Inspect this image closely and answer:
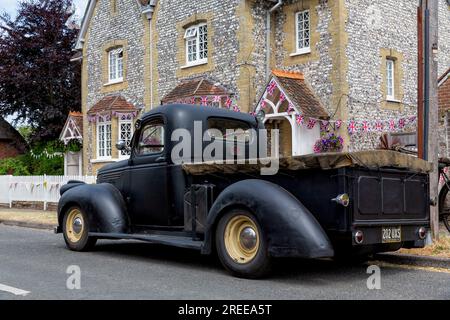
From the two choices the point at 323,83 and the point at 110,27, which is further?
the point at 110,27

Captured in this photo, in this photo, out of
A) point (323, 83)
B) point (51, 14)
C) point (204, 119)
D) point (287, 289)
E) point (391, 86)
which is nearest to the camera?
point (287, 289)

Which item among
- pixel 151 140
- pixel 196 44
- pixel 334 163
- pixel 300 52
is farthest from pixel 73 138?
pixel 334 163

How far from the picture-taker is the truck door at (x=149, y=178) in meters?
8.38

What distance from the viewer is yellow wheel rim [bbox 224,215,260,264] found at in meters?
6.77

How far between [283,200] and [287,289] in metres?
0.97

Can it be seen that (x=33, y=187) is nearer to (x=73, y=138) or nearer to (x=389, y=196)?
(x=73, y=138)

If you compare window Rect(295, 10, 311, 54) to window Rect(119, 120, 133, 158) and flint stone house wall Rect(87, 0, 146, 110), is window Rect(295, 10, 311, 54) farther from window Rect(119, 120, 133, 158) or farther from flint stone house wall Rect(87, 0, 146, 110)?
window Rect(119, 120, 133, 158)

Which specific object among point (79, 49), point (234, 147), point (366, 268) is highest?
point (79, 49)

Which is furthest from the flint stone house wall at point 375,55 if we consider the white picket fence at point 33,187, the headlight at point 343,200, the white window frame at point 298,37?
the headlight at point 343,200

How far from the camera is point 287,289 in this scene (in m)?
6.30

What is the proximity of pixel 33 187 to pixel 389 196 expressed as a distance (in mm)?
17264

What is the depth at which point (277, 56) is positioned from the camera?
19.1 metres
